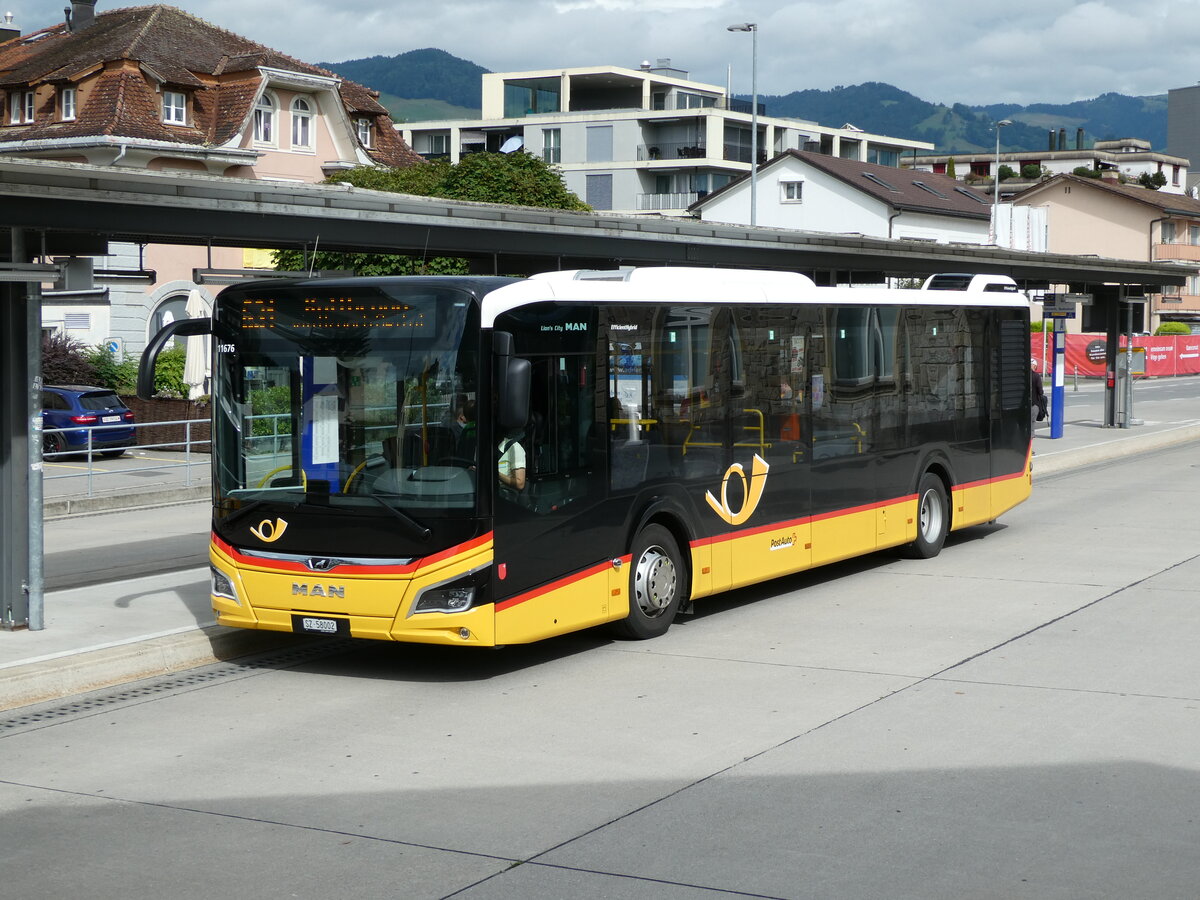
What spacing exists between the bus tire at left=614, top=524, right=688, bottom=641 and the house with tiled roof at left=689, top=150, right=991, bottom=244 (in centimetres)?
6435

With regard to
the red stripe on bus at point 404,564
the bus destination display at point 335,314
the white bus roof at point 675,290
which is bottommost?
the red stripe on bus at point 404,564

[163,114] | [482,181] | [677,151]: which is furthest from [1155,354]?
[163,114]

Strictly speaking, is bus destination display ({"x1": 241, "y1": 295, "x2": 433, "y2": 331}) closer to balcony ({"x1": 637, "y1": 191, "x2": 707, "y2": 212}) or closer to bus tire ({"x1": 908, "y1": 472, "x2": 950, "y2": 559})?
bus tire ({"x1": 908, "y1": 472, "x2": 950, "y2": 559})

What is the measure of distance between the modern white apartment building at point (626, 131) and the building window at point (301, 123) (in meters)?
41.8

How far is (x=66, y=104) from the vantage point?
49.3 metres

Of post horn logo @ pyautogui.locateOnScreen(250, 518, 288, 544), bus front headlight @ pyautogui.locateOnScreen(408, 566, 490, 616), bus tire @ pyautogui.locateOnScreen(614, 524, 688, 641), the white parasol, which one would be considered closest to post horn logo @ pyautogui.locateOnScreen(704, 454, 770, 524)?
bus tire @ pyautogui.locateOnScreen(614, 524, 688, 641)

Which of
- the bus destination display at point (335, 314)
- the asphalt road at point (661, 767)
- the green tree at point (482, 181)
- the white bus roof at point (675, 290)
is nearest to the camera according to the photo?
the asphalt road at point (661, 767)

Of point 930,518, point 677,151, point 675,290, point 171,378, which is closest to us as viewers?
point 675,290

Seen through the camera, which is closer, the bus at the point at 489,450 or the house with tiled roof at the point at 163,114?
the bus at the point at 489,450

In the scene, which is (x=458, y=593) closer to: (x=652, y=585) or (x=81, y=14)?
(x=652, y=585)

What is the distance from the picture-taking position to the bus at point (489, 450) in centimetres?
1009

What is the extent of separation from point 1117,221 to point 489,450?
280 ft

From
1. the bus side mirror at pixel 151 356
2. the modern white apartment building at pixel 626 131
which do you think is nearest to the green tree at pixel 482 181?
the bus side mirror at pixel 151 356

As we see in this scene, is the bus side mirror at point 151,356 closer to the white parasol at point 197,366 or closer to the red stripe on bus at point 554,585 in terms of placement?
the red stripe on bus at point 554,585
